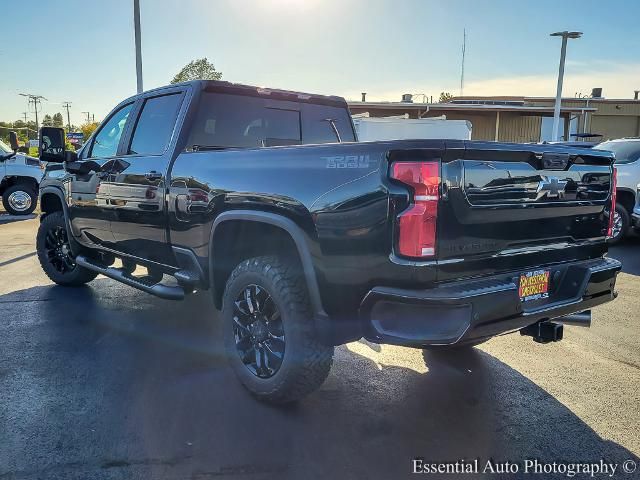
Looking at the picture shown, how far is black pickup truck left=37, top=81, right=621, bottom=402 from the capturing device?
2570 millimetres

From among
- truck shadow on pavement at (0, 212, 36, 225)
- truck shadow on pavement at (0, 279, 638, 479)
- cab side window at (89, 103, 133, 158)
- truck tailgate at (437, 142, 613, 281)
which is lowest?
truck shadow on pavement at (0, 212, 36, 225)

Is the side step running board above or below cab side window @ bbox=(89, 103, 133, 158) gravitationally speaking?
below

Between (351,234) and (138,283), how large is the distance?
97.6 inches

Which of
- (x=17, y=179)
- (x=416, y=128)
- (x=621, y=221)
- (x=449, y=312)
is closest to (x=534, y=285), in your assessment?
(x=449, y=312)

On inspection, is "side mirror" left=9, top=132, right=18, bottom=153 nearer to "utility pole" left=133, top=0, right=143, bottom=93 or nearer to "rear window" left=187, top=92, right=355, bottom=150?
"utility pole" left=133, top=0, right=143, bottom=93

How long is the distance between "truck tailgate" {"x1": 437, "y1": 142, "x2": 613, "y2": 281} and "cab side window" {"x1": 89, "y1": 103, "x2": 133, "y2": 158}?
3518mm

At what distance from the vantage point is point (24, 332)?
15.5 feet

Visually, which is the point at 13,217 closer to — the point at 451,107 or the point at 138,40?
the point at 138,40

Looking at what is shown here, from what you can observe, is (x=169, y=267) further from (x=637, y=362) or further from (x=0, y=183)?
(x=0, y=183)

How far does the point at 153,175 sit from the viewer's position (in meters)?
4.26

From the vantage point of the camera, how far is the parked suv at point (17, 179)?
1305cm

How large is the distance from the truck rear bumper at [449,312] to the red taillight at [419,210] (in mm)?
217

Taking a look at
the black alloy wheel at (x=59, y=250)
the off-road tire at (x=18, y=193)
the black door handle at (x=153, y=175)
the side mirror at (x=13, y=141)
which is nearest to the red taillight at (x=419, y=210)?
the black door handle at (x=153, y=175)

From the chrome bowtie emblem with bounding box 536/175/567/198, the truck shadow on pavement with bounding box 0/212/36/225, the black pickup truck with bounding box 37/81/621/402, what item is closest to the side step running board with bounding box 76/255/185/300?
the black pickup truck with bounding box 37/81/621/402
